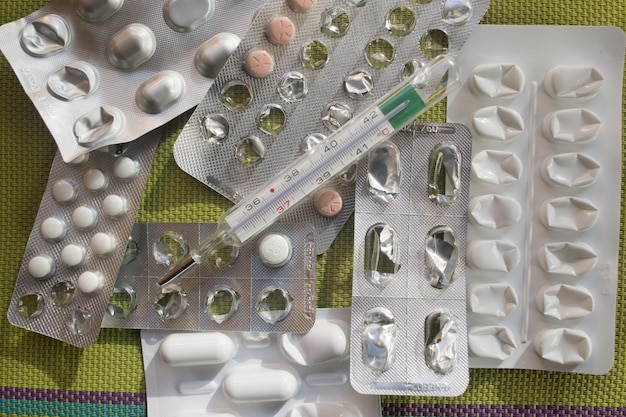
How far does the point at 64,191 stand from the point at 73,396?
27 cm

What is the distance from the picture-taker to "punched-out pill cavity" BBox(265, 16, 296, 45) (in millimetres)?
749

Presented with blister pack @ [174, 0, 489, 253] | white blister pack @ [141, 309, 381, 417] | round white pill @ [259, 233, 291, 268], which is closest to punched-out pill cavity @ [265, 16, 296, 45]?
blister pack @ [174, 0, 489, 253]

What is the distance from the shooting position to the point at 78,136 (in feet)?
2.49

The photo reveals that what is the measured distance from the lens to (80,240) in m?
0.78

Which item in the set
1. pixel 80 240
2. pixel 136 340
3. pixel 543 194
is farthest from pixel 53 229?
pixel 543 194

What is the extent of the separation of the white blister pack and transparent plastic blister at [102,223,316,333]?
2cm

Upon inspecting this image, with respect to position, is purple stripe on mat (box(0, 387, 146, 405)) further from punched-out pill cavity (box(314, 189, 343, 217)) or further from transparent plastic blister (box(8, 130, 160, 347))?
punched-out pill cavity (box(314, 189, 343, 217))

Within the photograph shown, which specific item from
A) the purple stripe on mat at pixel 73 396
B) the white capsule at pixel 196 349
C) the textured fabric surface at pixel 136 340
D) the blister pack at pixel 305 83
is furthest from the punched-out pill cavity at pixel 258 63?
the purple stripe on mat at pixel 73 396

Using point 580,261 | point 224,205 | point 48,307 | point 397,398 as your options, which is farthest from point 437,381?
point 48,307

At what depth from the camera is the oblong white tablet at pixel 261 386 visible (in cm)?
76

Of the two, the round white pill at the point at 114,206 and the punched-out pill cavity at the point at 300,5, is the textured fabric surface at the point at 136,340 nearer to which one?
the round white pill at the point at 114,206

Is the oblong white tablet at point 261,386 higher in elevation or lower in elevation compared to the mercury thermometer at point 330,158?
lower

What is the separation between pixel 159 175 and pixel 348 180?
247 millimetres

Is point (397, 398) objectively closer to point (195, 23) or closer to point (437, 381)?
point (437, 381)
